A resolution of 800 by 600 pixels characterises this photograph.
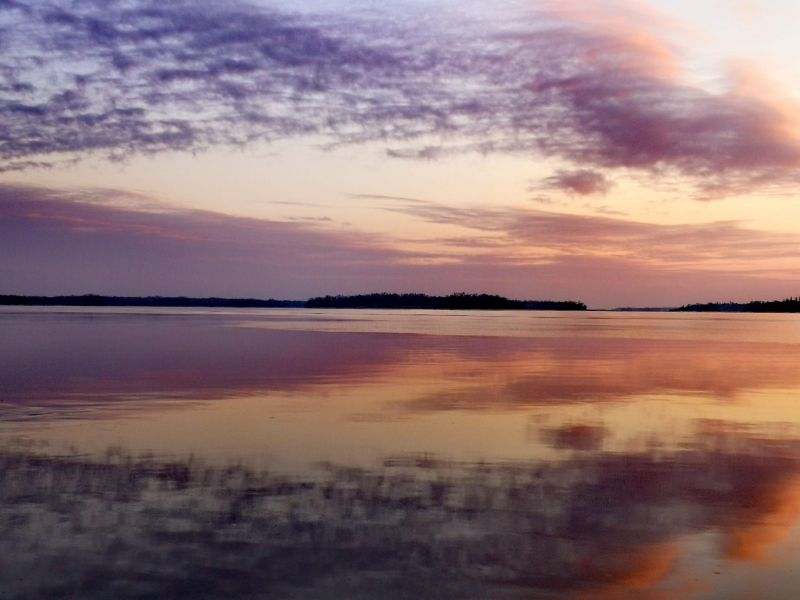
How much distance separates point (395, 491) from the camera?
877cm

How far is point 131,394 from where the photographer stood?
55.6 ft

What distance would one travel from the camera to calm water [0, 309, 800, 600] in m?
6.23

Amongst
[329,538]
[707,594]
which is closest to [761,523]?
[707,594]

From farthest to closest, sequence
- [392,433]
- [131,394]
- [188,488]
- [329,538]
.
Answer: [131,394] → [392,433] → [188,488] → [329,538]

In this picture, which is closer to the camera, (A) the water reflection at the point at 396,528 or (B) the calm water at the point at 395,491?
(A) the water reflection at the point at 396,528

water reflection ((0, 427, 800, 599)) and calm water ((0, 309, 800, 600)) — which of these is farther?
calm water ((0, 309, 800, 600))

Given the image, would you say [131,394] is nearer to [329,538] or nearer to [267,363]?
[267,363]

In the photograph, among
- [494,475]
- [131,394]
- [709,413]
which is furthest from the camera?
[131,394]

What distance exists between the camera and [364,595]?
→ 19.0 ft

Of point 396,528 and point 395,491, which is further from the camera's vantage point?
point 395,491

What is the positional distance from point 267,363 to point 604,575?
20024 millimetres

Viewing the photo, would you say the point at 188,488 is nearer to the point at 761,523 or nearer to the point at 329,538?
the point at 329,538

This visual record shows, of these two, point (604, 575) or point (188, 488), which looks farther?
point (188, 488)

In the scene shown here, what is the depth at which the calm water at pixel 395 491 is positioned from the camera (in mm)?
6227
